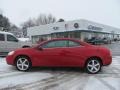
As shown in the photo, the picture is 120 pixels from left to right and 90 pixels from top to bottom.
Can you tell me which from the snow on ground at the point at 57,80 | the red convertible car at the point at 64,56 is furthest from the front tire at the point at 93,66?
the snow on ground at the point at 57,80

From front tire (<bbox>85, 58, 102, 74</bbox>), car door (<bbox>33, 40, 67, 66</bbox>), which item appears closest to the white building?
car door (<bbox>33, 40, 67, 66</bbox>)

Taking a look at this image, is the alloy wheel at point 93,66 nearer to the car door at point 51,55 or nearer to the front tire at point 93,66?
the front tire at point 93,66

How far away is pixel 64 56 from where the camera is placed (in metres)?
10.1

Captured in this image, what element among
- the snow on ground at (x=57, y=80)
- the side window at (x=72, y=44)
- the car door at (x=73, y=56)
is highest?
the side window at (x=72, y=44)

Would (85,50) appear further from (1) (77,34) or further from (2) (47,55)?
(1) (77,34)

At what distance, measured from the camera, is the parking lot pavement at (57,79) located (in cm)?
759

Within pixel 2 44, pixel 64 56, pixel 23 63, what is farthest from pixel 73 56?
pixel 2 44

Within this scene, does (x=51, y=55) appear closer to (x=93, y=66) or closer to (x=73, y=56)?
(x=73, y=56)

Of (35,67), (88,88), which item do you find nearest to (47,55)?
(35,67)

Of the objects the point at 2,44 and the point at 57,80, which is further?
the point at 2,44

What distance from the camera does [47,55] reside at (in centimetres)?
1017

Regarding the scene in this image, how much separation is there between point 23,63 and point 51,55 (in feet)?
4.12

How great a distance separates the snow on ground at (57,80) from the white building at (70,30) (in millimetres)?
38413

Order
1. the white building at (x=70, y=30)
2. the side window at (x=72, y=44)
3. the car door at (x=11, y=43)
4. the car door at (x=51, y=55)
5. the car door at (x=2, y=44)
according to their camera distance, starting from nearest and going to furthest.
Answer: the car door at (x=51, y=55) → the side window at (x=72, y=44) → the car door at (x=2, y=44) → the car door at (x=11, y=43) → the white building at (x=70, y=30)
